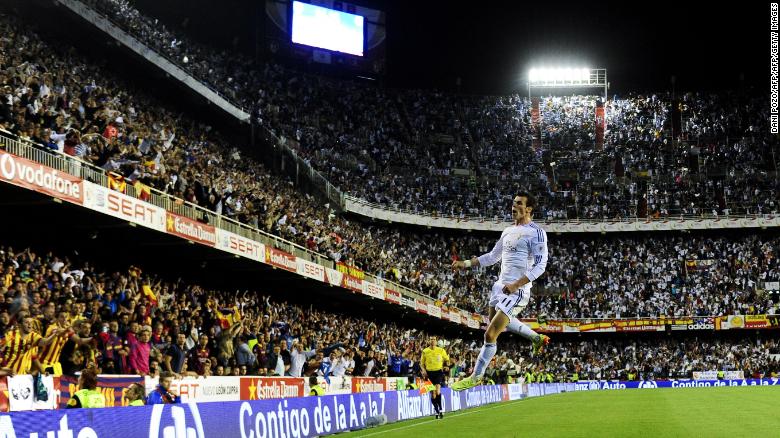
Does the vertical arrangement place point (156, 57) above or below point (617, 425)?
above

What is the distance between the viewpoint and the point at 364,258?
142ft

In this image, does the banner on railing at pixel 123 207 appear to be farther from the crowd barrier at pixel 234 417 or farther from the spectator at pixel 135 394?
the spectator at pixel 135 394

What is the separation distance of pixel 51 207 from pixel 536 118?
2178 inches

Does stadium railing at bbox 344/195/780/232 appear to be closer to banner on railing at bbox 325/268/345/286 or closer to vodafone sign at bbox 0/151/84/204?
banner on railing at bbox 325/268/345/286

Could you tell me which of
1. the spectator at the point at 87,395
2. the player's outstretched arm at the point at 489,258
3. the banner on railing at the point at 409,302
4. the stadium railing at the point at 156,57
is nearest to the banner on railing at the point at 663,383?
the banner on railing at the point at 409,302

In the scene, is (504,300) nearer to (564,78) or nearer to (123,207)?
(123,207)

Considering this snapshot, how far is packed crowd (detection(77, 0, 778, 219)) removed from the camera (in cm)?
5872

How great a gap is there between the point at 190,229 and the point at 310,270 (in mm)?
9195

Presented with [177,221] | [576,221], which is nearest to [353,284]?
[177,221]

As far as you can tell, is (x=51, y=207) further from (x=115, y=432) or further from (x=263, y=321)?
(x=115, y=432)

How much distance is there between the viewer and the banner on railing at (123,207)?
826 inches

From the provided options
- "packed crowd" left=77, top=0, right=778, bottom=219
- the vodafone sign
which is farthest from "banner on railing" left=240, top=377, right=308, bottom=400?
"packed crowd" left=77, top=0, right=778, bottom=219

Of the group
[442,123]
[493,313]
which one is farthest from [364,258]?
[493,313]

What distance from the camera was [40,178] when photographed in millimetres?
19141
